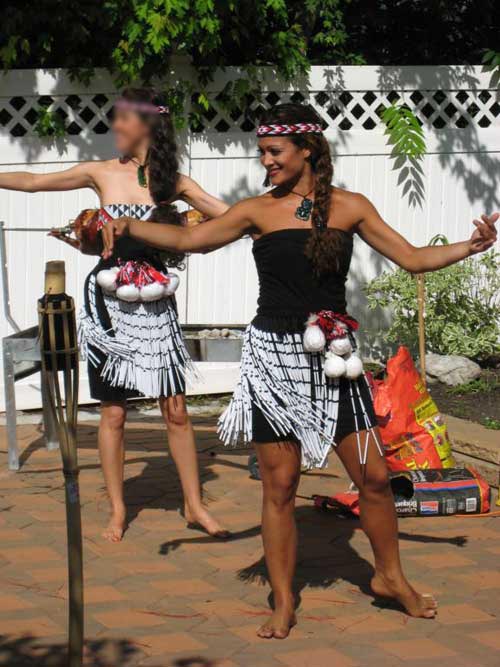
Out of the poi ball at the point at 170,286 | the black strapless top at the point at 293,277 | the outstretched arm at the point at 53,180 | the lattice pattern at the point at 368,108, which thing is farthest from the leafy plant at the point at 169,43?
the black strapless top at the point at 293,277

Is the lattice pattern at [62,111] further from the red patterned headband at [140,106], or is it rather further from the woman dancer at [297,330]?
the woman dancer at [297,330]

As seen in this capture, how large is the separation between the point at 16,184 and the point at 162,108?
800 millimetres

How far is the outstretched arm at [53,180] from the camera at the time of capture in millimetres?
5824

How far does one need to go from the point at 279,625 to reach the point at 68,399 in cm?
129

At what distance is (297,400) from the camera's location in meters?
4.51

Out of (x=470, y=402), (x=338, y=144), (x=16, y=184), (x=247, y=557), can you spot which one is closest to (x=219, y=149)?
(x=338, y=144)

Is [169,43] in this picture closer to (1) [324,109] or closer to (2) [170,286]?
(1) [324,109]

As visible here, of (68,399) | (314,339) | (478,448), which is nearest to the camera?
(68,399)

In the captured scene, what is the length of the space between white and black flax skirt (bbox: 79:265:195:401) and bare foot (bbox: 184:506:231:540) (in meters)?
0.57

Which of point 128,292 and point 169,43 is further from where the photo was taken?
point 169,43

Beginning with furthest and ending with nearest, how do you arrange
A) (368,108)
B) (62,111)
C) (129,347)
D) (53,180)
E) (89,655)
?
(368,108) → (62,111) → (53,180) → (129,347) → (89,655)

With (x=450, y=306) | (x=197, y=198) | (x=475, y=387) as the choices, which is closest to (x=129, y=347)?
(x=197, y=198)

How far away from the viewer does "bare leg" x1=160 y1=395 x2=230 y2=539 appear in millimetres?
5773

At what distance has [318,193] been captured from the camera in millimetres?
4469
